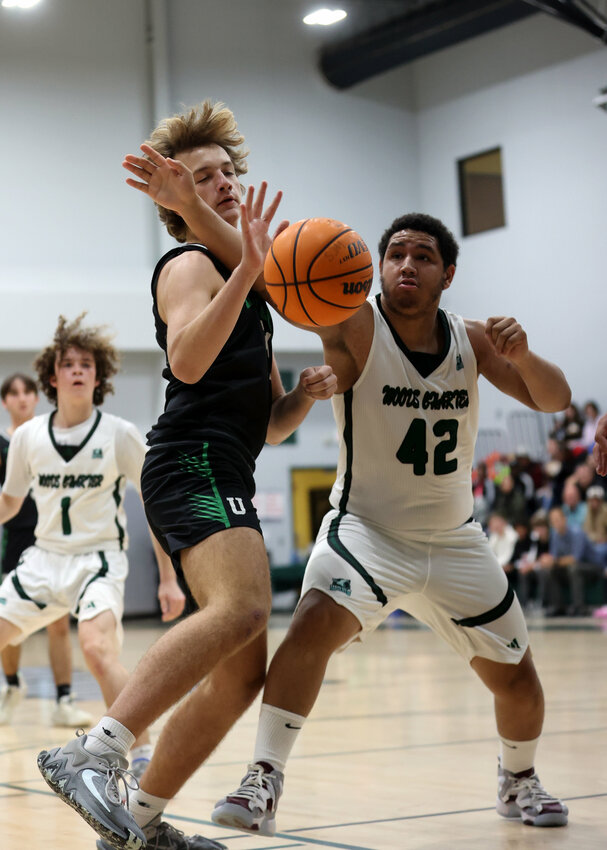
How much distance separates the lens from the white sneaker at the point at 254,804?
123 inches

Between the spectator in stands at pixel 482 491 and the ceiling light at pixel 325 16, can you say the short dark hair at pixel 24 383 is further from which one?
the ceiling light at pixel 325 16

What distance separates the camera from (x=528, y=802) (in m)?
3.87

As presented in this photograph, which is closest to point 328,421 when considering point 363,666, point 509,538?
point 509,538

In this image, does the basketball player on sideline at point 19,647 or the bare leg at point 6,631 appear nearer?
the bare leg at point 6,631

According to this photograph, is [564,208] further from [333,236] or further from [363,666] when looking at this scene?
[333,236]

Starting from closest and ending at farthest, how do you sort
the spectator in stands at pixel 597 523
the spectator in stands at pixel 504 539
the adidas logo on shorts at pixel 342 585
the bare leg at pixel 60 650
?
the adidas logo on shorts at pixel 342 585 → the bare leg at pixel 60 650 → the spectator in stands at pixel 597 523 → the spectator in stands at pixel 504 539

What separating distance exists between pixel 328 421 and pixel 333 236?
52.2 ft

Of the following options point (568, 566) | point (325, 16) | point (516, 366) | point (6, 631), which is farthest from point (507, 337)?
point (325, 16)

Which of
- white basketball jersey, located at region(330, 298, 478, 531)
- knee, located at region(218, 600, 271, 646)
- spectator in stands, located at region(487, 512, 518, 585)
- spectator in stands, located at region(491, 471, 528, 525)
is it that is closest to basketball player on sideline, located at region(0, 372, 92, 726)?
white basketball jersey, located at region(330, 298, 478, 531)

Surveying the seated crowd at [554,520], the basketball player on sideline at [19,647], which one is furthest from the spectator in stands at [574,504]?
the basketball player on sideline at [19,647]

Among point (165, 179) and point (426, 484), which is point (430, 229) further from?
point (165, 179)

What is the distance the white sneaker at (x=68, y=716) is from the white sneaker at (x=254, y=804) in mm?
3629

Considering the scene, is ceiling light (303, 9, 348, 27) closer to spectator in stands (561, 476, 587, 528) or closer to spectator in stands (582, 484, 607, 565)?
spectator in stands (561, 476, 587, 528)

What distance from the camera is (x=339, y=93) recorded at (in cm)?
1953
